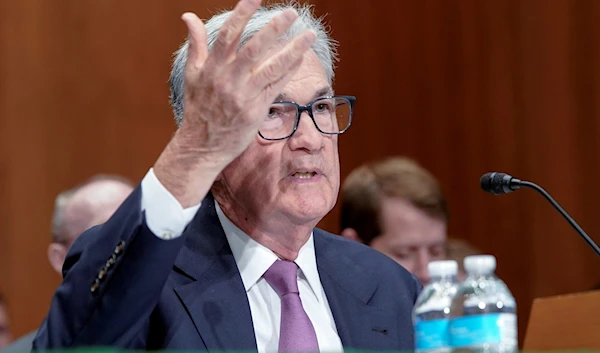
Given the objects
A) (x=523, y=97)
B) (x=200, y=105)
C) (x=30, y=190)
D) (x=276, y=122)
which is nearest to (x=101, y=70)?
(x=30, y=190)

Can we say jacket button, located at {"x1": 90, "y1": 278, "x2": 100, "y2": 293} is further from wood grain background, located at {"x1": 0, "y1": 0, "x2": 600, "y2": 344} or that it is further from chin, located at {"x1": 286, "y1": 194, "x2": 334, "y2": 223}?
wood grain background, located at {"x1": 0, "y1": 0, "x2": 600, "y2": 344}

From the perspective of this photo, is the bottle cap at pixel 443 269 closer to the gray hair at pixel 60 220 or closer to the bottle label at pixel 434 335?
the bottle label at pixel 434 335

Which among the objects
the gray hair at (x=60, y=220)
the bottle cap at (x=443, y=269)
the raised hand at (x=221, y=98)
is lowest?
the gray hair at (x=60, y=220)

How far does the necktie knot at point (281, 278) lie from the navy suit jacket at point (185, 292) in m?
0.07

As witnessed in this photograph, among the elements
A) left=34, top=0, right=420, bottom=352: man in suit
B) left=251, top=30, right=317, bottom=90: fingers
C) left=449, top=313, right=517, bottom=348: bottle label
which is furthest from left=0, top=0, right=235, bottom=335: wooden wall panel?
left=449, top=313, right=517, bottom=348: bottle label

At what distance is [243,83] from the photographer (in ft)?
5.09

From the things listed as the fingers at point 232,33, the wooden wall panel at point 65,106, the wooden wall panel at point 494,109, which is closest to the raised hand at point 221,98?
the fingers at point 232,33

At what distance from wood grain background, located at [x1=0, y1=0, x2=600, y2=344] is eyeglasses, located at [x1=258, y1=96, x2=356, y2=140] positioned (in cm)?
259

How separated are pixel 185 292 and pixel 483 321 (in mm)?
710

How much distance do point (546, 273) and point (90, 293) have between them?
3538mm

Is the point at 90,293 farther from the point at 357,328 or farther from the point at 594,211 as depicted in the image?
the point at 594,211

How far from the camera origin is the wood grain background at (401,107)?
438cm

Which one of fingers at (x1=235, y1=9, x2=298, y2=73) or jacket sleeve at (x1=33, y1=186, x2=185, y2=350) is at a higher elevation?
fingers at (x1=235, y1=9, x2=298, y2=73)

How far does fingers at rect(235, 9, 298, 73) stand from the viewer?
151cm
